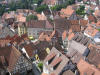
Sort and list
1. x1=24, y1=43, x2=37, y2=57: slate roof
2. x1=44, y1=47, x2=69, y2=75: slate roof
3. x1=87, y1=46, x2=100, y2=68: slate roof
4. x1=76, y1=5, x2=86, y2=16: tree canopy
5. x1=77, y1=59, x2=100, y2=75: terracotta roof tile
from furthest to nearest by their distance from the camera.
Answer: x1=76, y1=5, x2=86, y2=16: tree canopy → x1=24, y1=43, x2=37, y2=57: slate roof → x1=87, y1=46, x2=100, y2=68: slate roof → x1=44, y1=47, x2=69, y2=75: slate roof → x1=77, y1=59, x2=100, y2=75: terracotta roof tile

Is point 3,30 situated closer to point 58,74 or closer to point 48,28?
point 48,28

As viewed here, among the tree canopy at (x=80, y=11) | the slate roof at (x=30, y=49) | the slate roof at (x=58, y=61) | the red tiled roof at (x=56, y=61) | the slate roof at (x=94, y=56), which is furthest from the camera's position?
the tree canopy at (x=80, y=11)

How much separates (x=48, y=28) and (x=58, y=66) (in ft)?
114

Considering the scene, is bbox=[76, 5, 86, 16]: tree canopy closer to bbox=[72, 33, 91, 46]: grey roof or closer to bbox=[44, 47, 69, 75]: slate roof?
bbox=[72, 33, 91, 46]: grey roof

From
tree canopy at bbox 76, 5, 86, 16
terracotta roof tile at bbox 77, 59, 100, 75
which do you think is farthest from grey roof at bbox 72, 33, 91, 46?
tree canopy at bbox 76, 5, 86, 16

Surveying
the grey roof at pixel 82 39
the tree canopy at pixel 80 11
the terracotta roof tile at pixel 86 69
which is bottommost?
the tree canopy at pixel 80 11

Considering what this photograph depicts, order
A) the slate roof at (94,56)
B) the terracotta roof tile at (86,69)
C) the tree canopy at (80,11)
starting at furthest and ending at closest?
the tree canopy at (80,11)
the slate roof at (94,56)
the terracotta roof tile at (86,69)

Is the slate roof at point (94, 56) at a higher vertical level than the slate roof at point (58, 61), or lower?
lower

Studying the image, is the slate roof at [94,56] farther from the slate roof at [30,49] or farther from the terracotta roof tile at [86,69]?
the slate roof at [30,49]

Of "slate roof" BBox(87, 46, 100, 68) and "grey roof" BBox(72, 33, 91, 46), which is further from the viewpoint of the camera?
"grey roof" BBox(72, 33, 91, 46)

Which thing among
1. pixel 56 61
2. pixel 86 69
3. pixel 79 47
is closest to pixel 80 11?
pixel 79 47

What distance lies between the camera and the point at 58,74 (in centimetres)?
3884

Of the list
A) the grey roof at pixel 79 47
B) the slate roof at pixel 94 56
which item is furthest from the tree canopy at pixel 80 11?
the slate roof at pixel 94 56

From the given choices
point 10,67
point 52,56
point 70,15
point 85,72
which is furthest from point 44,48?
point 70,15
